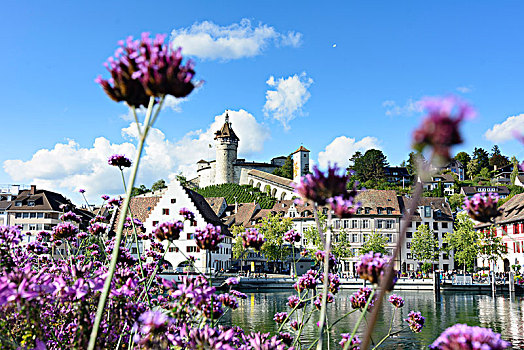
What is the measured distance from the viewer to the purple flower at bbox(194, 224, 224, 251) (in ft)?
13.3

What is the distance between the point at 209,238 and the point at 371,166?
139033mm

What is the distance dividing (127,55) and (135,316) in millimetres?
2508

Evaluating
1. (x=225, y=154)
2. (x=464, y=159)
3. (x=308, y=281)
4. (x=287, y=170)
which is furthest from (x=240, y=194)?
(x=308, y=281)

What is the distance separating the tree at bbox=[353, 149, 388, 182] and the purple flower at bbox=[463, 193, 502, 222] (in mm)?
137389

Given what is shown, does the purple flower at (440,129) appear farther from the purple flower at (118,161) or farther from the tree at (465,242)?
the tree at (465,242)

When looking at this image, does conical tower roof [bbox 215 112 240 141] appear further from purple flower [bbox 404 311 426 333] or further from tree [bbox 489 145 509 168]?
purple flower [bbox 404 311 426 333]

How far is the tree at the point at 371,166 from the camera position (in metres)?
139

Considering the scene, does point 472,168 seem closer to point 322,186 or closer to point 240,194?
point 240,194

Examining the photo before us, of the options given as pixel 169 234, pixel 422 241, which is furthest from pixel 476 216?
pixel 422 241

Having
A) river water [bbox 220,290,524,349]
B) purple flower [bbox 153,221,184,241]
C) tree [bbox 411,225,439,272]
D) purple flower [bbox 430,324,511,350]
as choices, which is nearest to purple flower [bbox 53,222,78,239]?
purple flower [bbox 153,221,184,241]

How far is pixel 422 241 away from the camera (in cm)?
7025

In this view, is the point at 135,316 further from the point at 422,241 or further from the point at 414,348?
the point at 422,241

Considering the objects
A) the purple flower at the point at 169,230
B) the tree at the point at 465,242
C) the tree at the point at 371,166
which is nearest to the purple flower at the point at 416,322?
the purple flower at the point at 169,230

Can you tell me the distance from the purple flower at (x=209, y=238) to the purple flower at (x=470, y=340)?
6.45 ft
